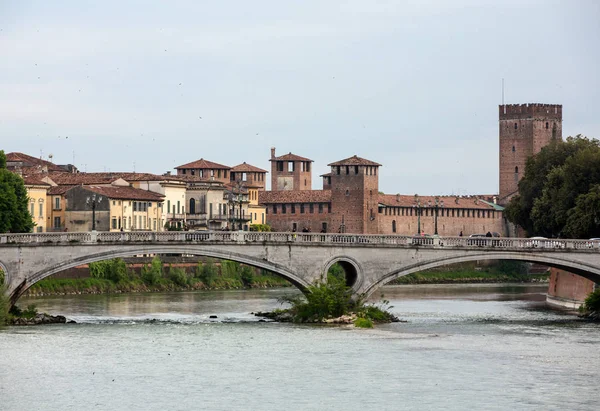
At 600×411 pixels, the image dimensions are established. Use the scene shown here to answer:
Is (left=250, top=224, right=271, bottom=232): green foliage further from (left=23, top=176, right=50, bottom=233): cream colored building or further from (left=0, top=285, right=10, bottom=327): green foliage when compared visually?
(left=0, top=285, right=10, bottom=327): green foliage

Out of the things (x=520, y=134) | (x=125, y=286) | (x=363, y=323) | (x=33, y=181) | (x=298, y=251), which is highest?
(x=520, y=134)

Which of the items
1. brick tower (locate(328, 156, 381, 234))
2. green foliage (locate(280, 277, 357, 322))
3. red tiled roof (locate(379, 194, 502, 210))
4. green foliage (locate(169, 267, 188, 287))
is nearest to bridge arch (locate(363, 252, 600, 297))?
green foliage (locate(280, 277, 357, 322))

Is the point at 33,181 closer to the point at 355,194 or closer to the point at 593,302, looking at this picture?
the point at 355,194

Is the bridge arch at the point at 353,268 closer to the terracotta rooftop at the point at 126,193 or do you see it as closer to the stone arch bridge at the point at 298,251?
the stone arch bridge at the point at 298,251

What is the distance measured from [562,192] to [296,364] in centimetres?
3179

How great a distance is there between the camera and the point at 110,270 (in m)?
97.8

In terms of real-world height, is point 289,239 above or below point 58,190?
below

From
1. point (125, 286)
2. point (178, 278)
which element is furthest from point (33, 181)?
point (125, 286)

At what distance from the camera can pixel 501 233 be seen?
15375cm

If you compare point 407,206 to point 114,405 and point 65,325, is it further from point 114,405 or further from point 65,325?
point 114,405

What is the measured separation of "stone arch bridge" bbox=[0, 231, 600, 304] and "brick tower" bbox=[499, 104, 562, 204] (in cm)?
8767

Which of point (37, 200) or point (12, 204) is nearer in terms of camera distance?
point (12, 204)

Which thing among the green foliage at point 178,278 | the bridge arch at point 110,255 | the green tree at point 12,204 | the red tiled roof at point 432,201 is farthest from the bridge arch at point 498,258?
the red tiled roof at point 432,201

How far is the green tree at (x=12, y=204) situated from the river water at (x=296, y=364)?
15.0m
